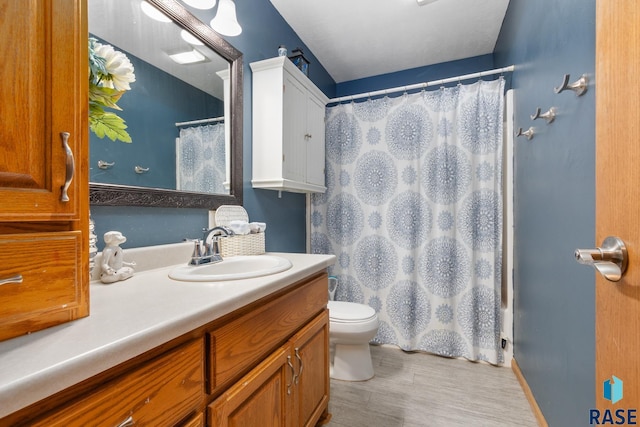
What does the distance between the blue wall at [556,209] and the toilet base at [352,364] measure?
0.92m

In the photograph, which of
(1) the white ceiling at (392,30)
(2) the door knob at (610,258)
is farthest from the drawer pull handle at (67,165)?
(1) the white ceiling at (392,30)

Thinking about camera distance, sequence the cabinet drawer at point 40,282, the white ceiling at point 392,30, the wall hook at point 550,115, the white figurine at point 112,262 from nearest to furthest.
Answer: the cabinet drawer at point 40,282 → the white figurine at point 112,262 → the wall hook at point 550,115 → the white ceiling at point 392,30

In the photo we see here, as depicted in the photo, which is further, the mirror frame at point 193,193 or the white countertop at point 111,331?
the mirror frame at point 193,193

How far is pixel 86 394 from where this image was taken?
1.54 feet

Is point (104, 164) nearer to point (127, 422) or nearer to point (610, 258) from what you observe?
point (127, 422)

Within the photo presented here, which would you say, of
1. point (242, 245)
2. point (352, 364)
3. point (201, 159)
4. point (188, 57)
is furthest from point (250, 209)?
point (352, 364)

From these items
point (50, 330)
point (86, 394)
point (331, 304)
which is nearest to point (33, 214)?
point (50, 330)

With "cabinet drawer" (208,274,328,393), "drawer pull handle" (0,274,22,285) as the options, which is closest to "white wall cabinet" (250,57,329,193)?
"cabinet drawer" (208,274,328,393)

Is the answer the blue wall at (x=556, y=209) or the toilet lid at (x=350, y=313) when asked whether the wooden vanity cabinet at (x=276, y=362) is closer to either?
the toilet lid at (x=350, y=313)

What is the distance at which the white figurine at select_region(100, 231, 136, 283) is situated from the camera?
0.91 metres

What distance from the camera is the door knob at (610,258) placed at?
47 cm

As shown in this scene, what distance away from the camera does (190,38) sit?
136cm

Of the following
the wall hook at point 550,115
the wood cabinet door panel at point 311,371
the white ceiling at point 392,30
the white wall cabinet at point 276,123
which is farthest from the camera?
the white ceiling at point 392,30

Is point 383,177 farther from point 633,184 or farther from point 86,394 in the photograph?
point 86,394
